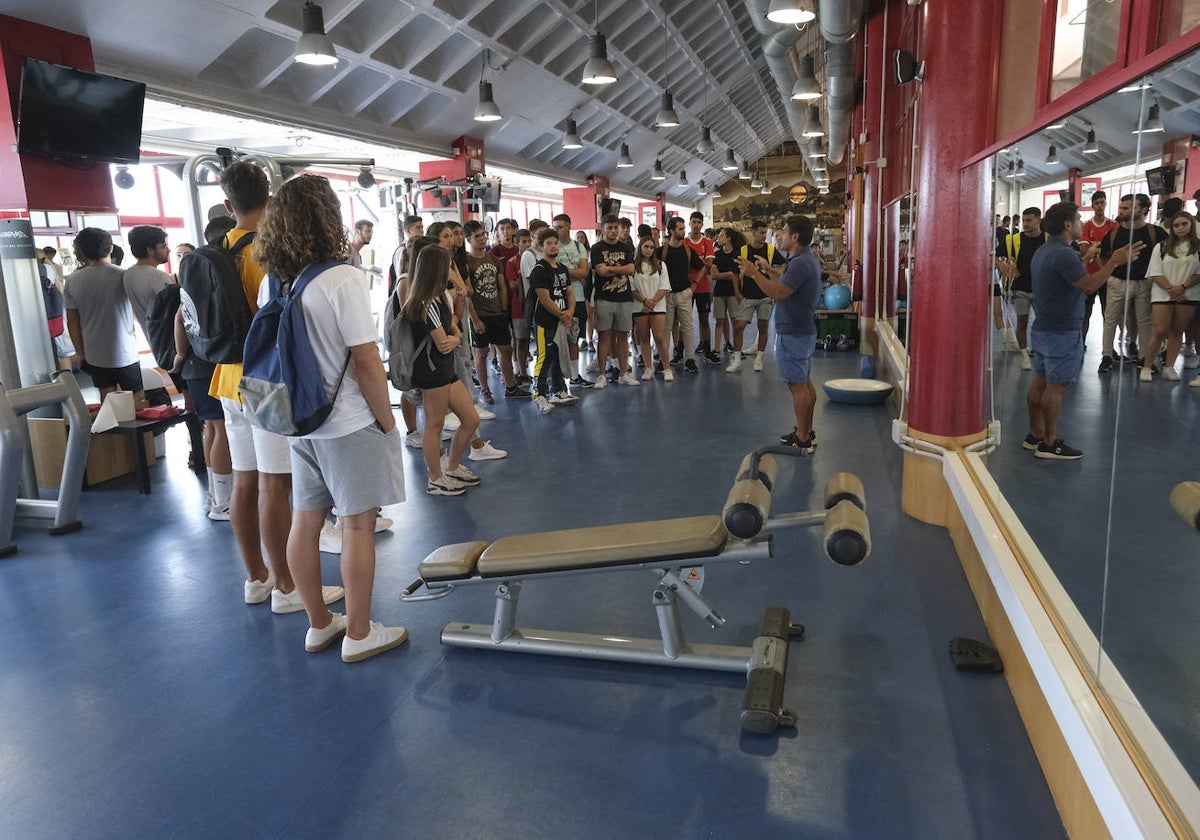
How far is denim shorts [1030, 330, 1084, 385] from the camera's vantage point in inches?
84.9

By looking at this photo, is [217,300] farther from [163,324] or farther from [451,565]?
[163,324]

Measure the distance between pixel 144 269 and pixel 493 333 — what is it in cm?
283

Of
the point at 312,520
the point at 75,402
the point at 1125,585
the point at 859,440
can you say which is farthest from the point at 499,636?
the point at 859,440

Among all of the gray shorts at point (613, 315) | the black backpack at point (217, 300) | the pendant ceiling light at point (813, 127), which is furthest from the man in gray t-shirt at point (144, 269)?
the pendant ceiling light at point (813, 127)

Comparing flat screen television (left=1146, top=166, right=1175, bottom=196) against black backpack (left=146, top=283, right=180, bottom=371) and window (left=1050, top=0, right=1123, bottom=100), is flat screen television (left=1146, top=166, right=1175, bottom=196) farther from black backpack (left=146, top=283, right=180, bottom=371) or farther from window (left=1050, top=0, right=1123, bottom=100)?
black backpack (left=146, top=283, right=180, bottom=371)

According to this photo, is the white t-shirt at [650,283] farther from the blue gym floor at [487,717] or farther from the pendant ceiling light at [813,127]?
the pendant ceiling light at [813,127]

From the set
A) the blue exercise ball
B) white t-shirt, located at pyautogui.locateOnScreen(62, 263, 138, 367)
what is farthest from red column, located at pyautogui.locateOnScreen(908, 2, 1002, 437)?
the blue exercise ball

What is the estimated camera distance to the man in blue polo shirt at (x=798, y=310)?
16.3 ft

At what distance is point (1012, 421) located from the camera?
10.3 ft

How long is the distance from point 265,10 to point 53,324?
348 centimetres

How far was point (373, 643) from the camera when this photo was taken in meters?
2.85

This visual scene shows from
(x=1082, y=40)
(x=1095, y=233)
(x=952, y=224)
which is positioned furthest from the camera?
(x=952, y=224)

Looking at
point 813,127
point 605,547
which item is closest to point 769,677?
point 605,547

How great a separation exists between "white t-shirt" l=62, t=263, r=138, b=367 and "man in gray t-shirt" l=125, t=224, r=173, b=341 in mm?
80
